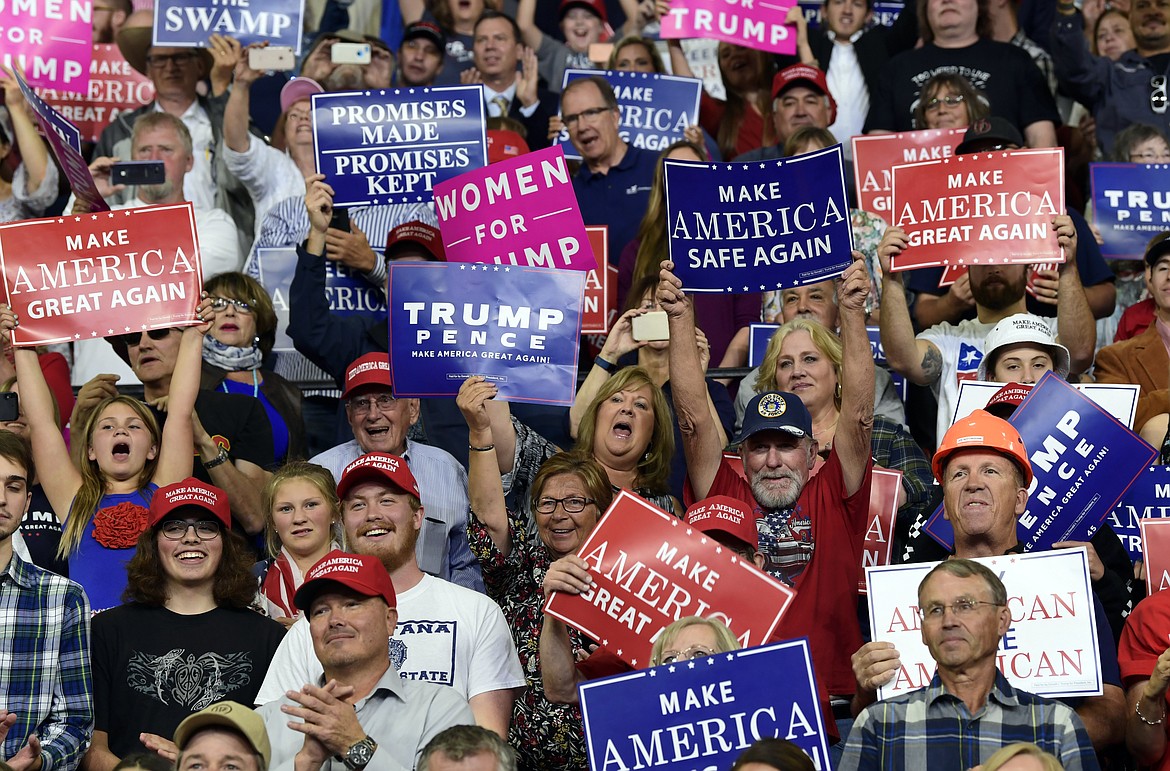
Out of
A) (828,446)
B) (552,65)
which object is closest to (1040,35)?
(552,65)

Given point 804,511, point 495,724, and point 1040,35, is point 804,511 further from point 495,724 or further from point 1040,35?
point 1040,35

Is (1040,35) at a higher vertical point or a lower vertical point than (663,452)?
higher

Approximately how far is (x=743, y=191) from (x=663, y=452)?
4.00 feet

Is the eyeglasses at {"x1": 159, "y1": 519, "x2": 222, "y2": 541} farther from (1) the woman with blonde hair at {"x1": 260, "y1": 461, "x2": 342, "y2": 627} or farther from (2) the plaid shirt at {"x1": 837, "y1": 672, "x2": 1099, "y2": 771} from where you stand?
(2) the plaid shirt at {"x1": 837, "y1": 672, "x2": 1099, "y2": 771}

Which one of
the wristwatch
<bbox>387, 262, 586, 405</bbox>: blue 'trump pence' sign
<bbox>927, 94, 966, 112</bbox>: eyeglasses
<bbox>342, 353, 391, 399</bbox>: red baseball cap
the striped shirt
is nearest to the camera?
the wristwatch

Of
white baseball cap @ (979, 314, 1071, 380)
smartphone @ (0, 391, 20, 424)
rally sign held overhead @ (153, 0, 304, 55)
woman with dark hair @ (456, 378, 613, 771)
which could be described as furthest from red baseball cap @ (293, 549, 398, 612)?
rally sign held overhead @ (153, 0, 304, 55)

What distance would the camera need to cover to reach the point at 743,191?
8.98 meters

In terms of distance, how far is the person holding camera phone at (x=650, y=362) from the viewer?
9.11 m

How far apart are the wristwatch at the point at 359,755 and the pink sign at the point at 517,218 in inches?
133

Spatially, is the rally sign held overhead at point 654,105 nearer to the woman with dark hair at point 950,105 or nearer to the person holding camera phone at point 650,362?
the woman with dark hair at point 950,105

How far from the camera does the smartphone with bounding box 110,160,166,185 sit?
32.9ft

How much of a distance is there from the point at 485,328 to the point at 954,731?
9.80 feet

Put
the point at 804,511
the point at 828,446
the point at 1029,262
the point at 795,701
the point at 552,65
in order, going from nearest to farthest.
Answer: the point at 795,701 → the point at 804,511 → the point at 828,446 → the point at 1029,262 → the point at 552,65

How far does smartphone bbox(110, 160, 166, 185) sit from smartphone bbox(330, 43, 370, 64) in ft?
5.21
